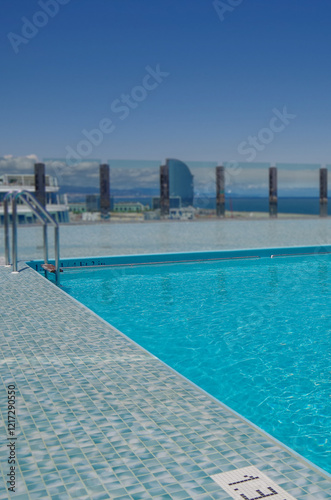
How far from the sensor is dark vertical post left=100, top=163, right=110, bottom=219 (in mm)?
18844

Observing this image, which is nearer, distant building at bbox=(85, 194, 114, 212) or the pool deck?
the pool deck

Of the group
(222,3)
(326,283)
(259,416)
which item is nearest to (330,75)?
(222,3)

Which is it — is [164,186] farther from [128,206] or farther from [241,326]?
[241,326]

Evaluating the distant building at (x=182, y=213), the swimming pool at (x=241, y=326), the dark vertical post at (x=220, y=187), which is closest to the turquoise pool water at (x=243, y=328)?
the swimming pool at (x=241, y=326)

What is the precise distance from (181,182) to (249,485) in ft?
62.2

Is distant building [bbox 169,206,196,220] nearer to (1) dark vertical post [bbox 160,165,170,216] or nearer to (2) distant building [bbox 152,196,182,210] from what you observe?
(2) distant building [bbox 152,196,182,210]

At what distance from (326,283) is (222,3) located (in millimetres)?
5629

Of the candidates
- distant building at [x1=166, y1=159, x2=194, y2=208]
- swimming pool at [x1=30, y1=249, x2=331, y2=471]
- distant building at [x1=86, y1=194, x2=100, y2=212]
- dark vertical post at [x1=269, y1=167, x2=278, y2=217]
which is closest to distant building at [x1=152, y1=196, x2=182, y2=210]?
distant building at [x1=166, y1=159, x2=194, y2=208]

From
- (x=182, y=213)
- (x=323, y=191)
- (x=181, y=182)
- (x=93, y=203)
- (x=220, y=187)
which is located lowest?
(x=182, y=213)

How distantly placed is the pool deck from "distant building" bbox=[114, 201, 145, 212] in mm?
16045

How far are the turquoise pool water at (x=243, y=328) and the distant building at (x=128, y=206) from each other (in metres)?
10.9

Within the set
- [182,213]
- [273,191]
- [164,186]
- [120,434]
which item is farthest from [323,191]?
[120,434]

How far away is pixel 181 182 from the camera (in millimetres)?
20281

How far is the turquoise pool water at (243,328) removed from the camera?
3053mm
